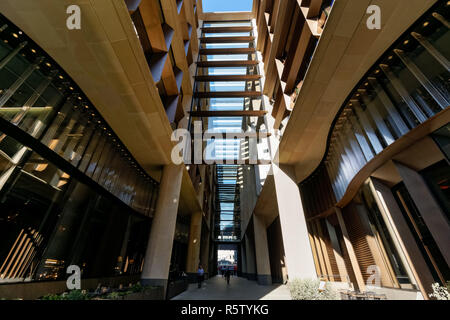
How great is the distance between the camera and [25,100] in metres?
5.38

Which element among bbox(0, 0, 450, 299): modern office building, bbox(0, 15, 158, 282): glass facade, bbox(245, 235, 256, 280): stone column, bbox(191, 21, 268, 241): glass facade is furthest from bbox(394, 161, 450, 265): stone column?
bbox(245, 235, 256, 280): stone column

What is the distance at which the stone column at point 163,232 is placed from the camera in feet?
28.0

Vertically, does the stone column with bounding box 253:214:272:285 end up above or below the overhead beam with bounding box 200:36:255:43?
below

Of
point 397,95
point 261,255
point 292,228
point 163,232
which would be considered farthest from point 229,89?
point 261,255

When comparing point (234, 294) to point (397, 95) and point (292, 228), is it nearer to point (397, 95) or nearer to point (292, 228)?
point (292, 228)

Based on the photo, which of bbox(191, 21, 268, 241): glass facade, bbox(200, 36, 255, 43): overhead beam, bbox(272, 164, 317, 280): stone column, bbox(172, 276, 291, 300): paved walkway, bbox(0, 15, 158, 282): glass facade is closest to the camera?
bbox(0, 15, 158, 282): glass facade

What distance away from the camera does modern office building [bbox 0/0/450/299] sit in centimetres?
522

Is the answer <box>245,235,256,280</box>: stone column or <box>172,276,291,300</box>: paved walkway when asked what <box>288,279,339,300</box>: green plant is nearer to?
<box>172,276,291,300</box>: paved walkway

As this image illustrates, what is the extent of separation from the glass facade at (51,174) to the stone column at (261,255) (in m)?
12.9

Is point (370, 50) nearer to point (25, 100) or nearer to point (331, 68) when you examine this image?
point (331, 68)

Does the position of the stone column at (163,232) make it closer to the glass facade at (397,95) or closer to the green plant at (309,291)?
the green plant at (309,291)

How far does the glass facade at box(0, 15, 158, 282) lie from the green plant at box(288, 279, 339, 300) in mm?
8457

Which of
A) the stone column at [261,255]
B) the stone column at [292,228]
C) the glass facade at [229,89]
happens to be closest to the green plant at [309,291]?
the stone column at [292,228]
